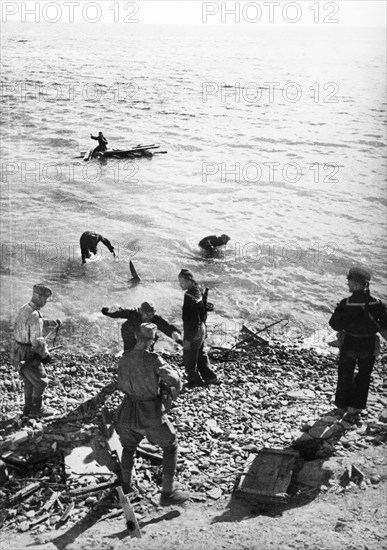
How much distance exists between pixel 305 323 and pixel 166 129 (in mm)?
24139

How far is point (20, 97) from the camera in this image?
1699 inches

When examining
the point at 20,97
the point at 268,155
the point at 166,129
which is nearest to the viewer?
the point at 268,155

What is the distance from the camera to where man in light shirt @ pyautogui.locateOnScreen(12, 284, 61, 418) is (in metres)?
8.19

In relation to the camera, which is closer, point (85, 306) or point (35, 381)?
point (35, 381)

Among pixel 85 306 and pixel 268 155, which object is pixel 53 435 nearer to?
pixel 85 306

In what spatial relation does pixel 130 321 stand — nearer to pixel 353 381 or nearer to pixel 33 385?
pixel 33 385

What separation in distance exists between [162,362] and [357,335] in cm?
327

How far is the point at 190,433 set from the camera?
8.40 metres

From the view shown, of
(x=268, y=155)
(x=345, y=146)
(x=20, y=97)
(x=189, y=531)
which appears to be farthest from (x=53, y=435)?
(x=20, y=97)

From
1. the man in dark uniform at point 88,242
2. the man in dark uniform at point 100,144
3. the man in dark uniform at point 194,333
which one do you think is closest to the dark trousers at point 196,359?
the man in dark uniform at point 194,333

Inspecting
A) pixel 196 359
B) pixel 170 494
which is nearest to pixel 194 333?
pixel 196 359

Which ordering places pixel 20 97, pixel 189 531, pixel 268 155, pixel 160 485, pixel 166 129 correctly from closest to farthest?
1. pixel 189 531
2. pixel 160 485
3. pixel 268 155
4. pixel 166 129
5. pixel 20 97

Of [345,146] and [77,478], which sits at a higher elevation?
[345,146]

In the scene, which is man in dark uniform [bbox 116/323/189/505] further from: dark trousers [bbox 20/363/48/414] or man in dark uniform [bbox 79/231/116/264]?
man in dark uniform [bbox 79/231/116/264]
